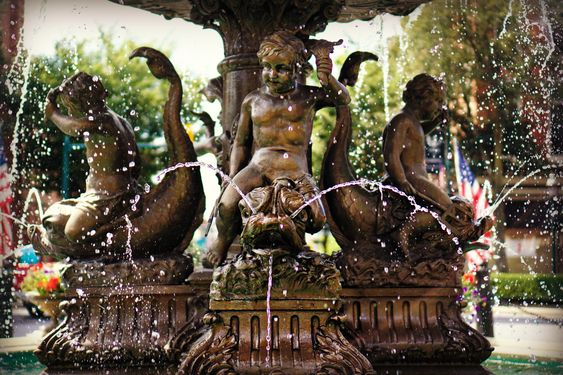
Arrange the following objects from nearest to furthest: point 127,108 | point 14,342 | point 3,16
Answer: point 14,342 → point 3,16 → point 127,108

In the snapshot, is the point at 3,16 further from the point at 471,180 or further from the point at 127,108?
the point at 471,180

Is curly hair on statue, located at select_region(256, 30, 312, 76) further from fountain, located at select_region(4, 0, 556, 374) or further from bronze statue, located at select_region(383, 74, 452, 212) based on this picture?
bronze statue, located at select_region(383, 74, 452, 212)

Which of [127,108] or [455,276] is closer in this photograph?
[455,276]

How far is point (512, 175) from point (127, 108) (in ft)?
29.7

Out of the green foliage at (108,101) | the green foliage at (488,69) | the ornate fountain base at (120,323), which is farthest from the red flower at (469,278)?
the green foliage at (108,101)

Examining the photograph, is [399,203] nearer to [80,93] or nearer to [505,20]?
[80,93]

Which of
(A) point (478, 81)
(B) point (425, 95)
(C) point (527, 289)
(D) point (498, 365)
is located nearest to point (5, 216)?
(D) point (498, 365)

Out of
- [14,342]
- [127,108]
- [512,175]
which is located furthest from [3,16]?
[512,175]

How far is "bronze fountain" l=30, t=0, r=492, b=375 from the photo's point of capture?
586 cm

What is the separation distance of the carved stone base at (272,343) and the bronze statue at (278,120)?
916 mm

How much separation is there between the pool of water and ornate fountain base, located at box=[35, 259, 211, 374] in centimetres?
126

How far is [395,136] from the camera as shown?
21.1 ft

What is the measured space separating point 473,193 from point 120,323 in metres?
9.47

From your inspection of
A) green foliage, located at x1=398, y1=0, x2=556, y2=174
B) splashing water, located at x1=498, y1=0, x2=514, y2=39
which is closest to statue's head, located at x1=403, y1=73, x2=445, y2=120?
green foliage, located at x1=398, y1=0, x2=556, y2=174
